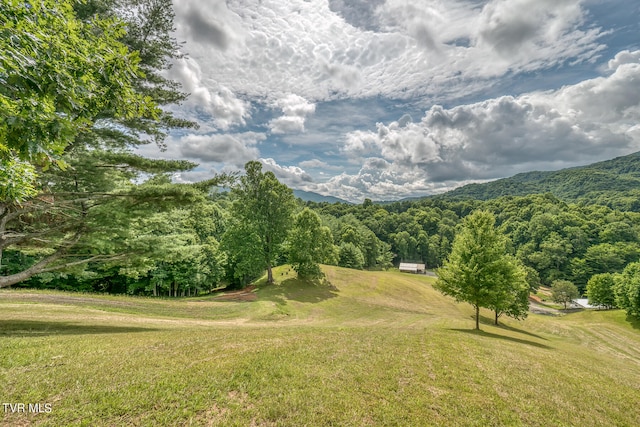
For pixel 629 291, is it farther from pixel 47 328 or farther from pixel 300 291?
pixel 47 328

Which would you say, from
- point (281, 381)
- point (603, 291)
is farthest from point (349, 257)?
point (281, 381)

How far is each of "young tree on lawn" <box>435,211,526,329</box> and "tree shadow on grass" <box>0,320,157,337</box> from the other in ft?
66.1

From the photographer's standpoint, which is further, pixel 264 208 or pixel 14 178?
pixel 264 208

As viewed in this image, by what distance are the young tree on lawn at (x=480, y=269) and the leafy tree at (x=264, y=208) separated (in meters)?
19.5

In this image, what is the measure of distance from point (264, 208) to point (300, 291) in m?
11.3

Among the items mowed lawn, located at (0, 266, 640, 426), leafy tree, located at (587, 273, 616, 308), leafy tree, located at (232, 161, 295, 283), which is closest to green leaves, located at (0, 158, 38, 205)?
mowed lawn, located at (0, 266, 640, 426)

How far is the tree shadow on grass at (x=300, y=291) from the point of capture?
28745mm

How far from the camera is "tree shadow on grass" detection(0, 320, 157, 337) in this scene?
30.6 feet

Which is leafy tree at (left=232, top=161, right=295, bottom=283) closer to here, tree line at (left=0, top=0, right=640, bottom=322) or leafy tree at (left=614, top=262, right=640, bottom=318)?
tree line at (left=0, top=0, right=640, bottom=322)

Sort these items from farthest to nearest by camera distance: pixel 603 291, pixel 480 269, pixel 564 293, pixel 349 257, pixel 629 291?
1. pixel 349 257
2. pixel 564 293
3. pixel 603 291
4. pixel 629 291
5. pixel 480 269

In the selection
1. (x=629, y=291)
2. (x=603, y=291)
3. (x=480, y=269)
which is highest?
(x=480, y=269)

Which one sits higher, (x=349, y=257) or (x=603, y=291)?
(x=349, y=257)

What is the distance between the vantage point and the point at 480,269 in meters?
17.8

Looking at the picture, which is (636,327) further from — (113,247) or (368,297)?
(113,247)
